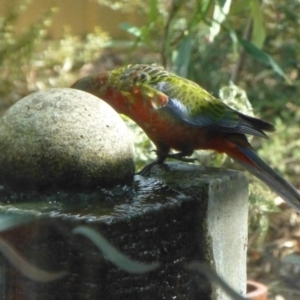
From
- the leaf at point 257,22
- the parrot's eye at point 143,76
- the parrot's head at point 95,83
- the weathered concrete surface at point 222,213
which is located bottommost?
the weathered concrete surface at point 222,213

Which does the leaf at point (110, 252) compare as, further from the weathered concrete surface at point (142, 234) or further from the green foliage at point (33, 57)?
the green foliage at point (33, 57)

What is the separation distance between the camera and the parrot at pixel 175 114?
268 centimetres

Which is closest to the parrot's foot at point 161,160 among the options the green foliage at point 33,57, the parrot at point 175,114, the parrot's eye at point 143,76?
the parrot at point 175,114

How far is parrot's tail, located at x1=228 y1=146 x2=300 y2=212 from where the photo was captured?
2816mm

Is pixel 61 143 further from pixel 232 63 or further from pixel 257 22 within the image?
pixel 232 63

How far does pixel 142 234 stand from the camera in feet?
6.89

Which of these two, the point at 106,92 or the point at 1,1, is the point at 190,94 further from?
the point at 1,1

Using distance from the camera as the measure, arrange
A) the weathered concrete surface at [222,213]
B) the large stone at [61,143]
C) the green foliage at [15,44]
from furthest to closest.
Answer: the green foliage at [15,44] < the weathered concrete surface at [222,213] < the large stone at [61,143]

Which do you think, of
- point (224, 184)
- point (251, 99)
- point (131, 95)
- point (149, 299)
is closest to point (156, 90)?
point (131, 95)

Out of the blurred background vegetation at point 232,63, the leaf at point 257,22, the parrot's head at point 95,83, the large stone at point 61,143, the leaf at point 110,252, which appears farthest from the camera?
the blurred background vegetation at point 232,63

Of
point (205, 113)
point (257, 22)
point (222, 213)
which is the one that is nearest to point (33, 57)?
→ point (257, 22)

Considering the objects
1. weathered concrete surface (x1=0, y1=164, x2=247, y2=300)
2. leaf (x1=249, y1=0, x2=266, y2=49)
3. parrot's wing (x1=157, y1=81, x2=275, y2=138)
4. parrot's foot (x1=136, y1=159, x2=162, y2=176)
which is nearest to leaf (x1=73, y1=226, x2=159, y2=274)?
Answer: weathered concrete surface (x1=0, y1=164, x2=247, y2=300)

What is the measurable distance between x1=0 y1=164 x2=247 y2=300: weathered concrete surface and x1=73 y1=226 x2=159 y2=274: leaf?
0.06 feet

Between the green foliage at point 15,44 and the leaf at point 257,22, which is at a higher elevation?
the leaf at point 257,22
